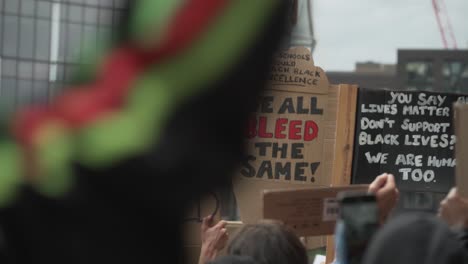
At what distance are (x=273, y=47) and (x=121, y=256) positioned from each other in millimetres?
224

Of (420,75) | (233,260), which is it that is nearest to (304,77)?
(233,260)

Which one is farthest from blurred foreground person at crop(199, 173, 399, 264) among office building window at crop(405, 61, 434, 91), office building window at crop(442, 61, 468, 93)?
office building window at crop(442, 61, 468, 93)

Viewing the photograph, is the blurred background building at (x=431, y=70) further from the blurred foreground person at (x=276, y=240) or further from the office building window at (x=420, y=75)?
the blurred foreground person at (x=276, y=240)

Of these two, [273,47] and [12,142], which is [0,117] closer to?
[12,142]

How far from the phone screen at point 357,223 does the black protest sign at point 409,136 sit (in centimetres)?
430

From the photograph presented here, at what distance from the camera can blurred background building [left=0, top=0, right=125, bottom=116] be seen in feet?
2.49

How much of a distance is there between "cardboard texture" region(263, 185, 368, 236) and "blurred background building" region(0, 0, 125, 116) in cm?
214

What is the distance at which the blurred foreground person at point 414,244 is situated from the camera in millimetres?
1253

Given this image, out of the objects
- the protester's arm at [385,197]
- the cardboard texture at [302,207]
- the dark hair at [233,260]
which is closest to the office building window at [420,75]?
the cardboard texture at [302,207]

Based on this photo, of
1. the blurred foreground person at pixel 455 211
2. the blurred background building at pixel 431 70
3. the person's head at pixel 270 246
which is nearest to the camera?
the blurred foreground person at pixel 455 211

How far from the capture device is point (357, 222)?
1475mm

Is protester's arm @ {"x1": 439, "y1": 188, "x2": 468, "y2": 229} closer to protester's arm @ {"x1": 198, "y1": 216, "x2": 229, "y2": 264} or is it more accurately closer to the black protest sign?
protester's arm @ {"x1": 198, "y1": 216, "x2": 229, "y2": 264}

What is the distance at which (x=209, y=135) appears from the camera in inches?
31.2

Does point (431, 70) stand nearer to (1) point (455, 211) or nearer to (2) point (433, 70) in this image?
(2) point (433, 70)
